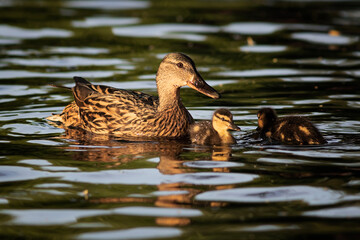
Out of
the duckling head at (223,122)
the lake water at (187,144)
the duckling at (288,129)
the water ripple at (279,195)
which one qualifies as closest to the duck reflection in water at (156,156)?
the lake water at (187,144)

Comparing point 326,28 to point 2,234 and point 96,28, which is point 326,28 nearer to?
point 96,28

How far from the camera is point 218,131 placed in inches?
316

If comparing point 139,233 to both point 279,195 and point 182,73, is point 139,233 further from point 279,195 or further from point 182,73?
point 182,73

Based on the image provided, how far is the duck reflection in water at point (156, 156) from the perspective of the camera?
580 cm

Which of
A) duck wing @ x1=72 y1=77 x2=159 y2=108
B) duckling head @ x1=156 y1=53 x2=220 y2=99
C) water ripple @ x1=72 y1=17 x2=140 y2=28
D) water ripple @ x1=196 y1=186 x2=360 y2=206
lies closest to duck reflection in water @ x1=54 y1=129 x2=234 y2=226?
water ripple @ x1=196 y1=186 x2=360 y2=206

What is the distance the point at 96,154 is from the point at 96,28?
29.3 ft

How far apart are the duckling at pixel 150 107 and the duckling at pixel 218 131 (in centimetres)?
40

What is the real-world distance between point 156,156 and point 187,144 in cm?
77

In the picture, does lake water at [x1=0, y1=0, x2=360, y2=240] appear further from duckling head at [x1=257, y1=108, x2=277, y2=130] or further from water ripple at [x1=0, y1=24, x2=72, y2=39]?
duckling head at [x1=257, y1=108, x2=277, y2=130]

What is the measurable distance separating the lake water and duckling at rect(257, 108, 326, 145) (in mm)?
154

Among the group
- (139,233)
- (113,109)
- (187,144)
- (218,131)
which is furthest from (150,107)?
(139,233)

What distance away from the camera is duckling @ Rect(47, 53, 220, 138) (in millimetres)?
8492

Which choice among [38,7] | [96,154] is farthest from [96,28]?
[96,154]

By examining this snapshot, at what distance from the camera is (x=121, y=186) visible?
20.5 feet
